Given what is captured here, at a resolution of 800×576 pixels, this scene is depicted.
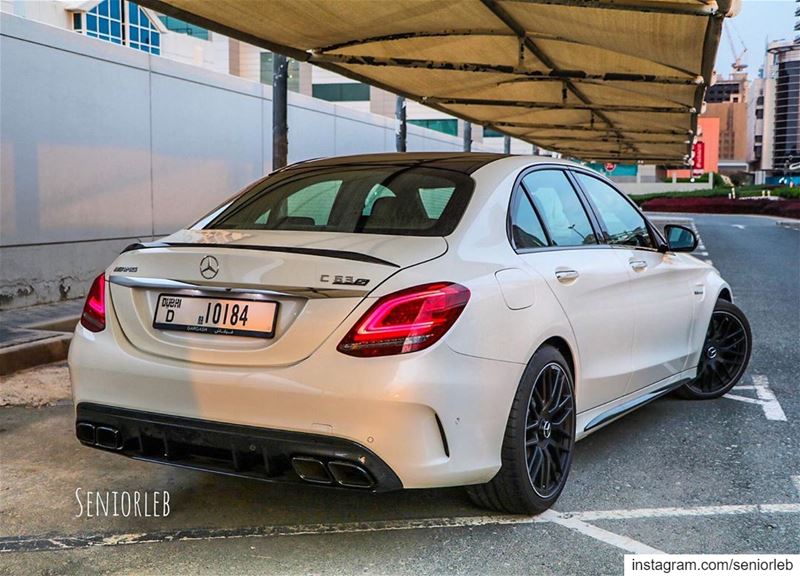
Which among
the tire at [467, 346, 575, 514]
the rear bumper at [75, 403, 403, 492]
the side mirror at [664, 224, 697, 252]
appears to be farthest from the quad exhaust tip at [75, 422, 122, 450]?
the side mirror at [664, 224, 697, 252]

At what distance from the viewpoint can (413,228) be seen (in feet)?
12.0

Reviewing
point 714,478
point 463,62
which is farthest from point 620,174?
point 714,478

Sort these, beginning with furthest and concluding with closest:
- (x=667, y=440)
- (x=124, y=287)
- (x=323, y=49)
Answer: (x=323, y=49) → (x=667, y=440) → (x=124, y=287)

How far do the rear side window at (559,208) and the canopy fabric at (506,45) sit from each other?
2.25m

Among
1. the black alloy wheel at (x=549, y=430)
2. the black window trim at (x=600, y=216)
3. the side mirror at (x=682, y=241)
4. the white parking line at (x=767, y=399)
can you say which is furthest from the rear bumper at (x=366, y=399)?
the white parking line at (x=767, y=399)

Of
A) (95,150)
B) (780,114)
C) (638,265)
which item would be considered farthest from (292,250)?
(780,114)

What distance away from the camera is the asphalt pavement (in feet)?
10.9

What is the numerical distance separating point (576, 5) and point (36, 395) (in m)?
4.68

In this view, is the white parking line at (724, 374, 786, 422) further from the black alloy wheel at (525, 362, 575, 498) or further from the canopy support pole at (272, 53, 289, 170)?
the canopy support pole at (272, 53, 289, 170)

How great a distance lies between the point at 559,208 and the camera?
4.38 metres

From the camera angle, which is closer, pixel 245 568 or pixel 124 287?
pixel 245 568

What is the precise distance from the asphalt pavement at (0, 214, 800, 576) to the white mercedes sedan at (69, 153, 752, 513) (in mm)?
268

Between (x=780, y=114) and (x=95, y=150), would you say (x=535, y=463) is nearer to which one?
(x=95, y=150)

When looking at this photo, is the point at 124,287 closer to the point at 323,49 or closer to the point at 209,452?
the point at 209,452
